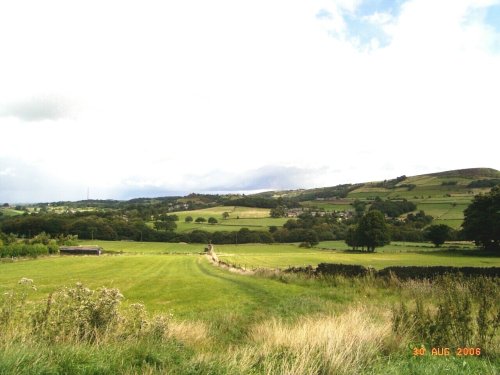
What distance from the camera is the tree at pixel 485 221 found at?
7175 cm

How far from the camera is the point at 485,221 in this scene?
7312 centimetres

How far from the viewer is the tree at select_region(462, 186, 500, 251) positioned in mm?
71750

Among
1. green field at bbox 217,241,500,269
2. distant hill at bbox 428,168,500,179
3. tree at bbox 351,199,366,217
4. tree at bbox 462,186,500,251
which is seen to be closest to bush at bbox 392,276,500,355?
green field at bbox 217,241,500,269

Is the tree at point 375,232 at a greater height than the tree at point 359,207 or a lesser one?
lesser

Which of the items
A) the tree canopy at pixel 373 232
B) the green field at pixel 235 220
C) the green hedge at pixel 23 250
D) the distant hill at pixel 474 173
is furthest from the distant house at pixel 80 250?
the distant hill at pixel 474 173

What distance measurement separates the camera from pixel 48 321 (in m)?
7.92

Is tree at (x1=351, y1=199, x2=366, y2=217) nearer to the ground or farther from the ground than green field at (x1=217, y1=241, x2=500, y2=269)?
farther from the ground

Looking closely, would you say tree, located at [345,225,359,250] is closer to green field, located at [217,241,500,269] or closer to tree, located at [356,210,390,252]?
tree, located at [356,210,390,252]

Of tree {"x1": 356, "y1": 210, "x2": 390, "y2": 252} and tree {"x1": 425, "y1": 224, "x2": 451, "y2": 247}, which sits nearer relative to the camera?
tree {"x1": 425, "y1": 224, "x2": 451, "y2": 247}

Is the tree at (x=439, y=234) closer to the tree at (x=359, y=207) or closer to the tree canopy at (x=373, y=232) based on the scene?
the tree canopy at (x=373, y=232)

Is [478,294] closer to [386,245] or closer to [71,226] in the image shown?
[386,245]

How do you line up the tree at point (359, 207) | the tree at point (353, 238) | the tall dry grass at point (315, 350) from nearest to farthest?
the tall dry grass at point (315, 350), the tree at point (353, 238), the tree at point (359, 207)

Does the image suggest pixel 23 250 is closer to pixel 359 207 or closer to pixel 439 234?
pixel 439 234

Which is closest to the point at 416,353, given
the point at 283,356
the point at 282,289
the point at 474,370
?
the point at 474,370
